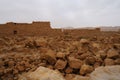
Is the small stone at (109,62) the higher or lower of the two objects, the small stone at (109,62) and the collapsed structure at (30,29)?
the lower

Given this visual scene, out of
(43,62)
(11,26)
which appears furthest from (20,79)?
(11,26)

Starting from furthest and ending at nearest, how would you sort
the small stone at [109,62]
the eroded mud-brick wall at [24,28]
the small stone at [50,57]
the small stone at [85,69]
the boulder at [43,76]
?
the eroded mud-brick wall at [24,28], the small stone at [50,57], the small stone at [109,62], the small stone at [85,69], the boulder at [43,76]

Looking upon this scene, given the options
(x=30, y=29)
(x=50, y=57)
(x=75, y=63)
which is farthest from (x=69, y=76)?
(x=30, y=29)

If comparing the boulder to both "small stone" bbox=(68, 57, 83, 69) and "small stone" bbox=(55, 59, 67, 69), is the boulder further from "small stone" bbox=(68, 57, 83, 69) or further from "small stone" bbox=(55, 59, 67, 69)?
"small stone" bbox=(68, 57, 83, 69)

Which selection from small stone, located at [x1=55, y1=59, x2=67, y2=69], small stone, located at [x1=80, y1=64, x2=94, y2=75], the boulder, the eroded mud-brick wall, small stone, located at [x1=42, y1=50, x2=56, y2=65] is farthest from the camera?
the eroded mud-brick wall

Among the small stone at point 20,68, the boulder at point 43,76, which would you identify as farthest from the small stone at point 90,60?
the small stone at point 20,68

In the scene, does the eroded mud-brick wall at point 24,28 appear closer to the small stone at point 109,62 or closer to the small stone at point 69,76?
the small stone at point 69,76

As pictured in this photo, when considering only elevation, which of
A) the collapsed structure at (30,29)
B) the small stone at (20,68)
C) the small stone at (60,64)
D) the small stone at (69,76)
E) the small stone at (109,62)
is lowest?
the small stone at (69,76)

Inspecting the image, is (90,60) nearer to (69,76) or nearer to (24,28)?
(69,76)

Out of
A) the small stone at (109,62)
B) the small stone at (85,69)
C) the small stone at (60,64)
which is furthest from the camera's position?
the small stone at (60,64)

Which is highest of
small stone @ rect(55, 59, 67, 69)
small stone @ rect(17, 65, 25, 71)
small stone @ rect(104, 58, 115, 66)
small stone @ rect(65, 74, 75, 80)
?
small stone @ rect(104, 58, 115, 66)

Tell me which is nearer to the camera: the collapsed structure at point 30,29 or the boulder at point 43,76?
the boulder at point 43,76

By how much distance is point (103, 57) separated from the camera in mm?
6203

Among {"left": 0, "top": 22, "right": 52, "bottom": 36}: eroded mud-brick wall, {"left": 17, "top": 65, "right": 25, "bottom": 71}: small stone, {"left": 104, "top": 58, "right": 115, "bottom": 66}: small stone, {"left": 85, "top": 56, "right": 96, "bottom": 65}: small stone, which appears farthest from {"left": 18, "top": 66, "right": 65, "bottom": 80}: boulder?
{"left": 0, "top": 22, "right": 52, "bottom": 36}: eroded mud-brick wall
